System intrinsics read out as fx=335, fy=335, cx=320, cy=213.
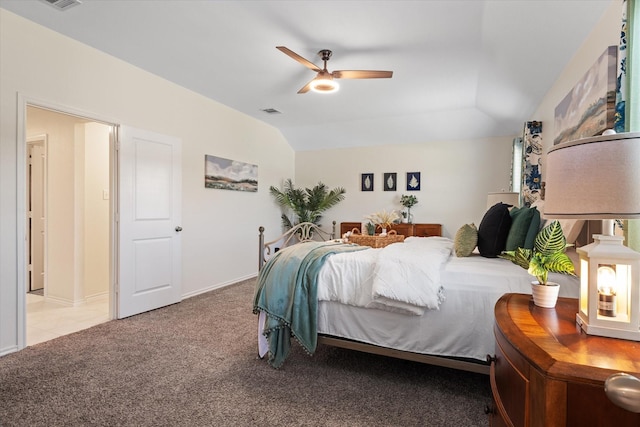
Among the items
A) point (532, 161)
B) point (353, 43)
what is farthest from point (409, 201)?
point (353, 43)

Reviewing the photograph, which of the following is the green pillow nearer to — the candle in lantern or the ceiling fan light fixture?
the candle in lantern

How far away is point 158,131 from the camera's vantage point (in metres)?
4.00

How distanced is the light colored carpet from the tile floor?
0.88 feet

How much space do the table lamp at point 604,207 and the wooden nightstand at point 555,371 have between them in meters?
0.07

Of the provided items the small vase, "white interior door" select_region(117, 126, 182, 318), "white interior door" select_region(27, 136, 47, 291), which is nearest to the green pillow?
the small vase

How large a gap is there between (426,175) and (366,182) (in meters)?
1.16

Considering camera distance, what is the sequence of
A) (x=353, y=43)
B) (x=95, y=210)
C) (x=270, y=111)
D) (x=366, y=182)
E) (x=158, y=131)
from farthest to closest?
(x=366, y=182)
(x=270, y=111)
(x=95, y=210)
(x=158, y=131)
(x=353, y=43)

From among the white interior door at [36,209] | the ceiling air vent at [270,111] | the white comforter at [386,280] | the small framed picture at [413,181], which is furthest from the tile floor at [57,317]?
the small framed picture at [413,181]

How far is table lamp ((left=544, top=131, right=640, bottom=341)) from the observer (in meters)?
0.89

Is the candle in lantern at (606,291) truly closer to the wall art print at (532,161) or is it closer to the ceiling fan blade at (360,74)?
the ceiling fan blade at (360,74)

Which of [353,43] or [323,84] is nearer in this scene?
[353,43]

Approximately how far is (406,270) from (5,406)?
250 cm

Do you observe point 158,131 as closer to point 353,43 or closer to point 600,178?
point 353,43

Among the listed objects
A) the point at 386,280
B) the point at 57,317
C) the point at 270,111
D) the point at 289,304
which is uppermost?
the point at 270,111
